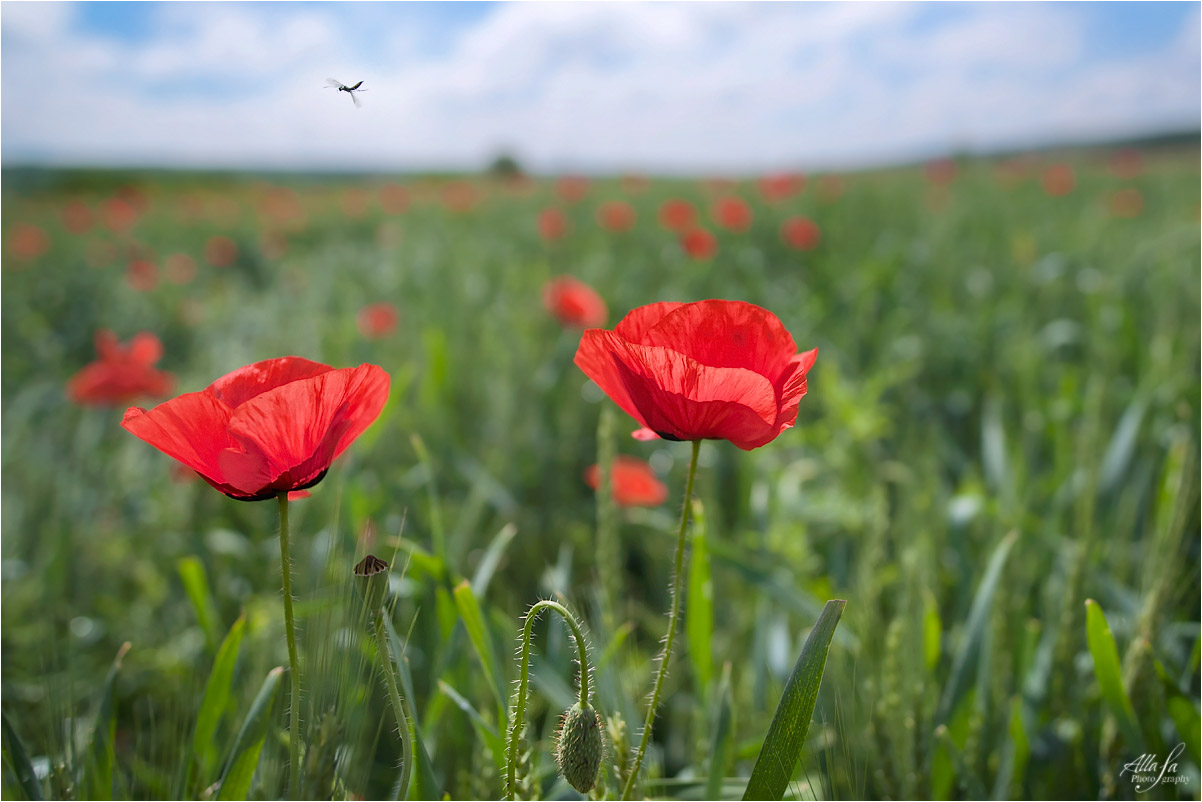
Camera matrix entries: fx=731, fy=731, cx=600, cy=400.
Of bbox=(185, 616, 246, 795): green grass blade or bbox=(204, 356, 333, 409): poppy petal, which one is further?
bbox=(185, 616, 246, 795): green grass blade

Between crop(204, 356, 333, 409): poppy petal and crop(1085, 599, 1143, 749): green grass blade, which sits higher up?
crop(204, 356, 333, 409): poppy petal

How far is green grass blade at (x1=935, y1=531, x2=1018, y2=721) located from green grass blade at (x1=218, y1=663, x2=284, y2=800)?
65 centimetres

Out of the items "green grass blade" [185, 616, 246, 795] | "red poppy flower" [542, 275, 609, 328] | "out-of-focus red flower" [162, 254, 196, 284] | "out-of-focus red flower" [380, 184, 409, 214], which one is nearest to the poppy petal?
"green grass blade" [185, 616, 246, 795]

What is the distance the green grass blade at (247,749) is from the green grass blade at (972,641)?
0.65 m

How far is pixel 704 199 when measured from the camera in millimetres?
5656

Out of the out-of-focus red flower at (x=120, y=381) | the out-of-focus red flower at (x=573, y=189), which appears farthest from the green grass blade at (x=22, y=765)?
the out-of-focus red flower at (x=573, y=189)

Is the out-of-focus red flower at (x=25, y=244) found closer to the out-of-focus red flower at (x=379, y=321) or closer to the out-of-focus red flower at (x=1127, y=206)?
the out-of-focus red flower at (x=379, y=321)

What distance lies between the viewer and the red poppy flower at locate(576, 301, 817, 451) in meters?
0.43

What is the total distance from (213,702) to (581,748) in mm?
408

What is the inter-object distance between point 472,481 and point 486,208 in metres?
4.96

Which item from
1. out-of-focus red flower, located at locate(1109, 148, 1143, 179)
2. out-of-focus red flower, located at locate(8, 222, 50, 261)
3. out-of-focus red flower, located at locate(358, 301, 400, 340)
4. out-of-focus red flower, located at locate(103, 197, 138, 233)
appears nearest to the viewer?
out-of-focus red flower, located at locate(358, 301, 400, 340)

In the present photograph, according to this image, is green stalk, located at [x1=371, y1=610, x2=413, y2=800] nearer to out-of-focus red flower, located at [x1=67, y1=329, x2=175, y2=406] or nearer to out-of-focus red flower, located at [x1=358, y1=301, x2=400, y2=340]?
out-of-focus red flower, located at [x1=67, y1=329, x2=175, y2=406]

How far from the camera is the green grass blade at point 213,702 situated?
0.62 m

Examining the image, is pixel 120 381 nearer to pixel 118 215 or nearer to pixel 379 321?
pixel 379 321
